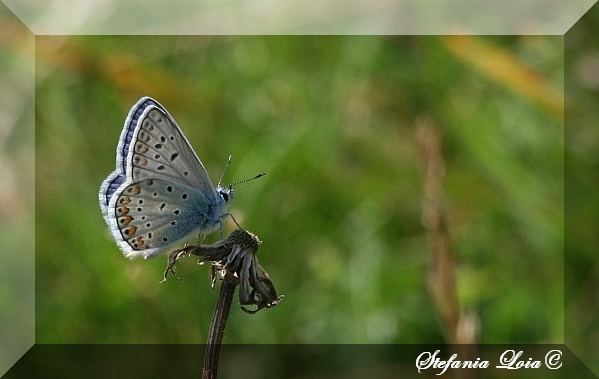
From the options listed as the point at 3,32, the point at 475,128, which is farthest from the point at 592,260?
the point at 3,32

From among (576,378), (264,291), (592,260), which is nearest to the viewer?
(264,291)

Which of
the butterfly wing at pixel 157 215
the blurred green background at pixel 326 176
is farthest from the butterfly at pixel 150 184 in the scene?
the blurred green background at pixel 326 176

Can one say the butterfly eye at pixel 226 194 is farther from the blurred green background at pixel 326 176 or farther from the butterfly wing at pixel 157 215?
the blurred green background at pixel 326 176

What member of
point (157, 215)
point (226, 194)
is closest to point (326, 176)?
point (226, 194)

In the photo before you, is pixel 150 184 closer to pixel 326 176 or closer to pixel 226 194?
pixel 226 194

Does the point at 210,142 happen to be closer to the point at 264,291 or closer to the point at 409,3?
the point at 409,3

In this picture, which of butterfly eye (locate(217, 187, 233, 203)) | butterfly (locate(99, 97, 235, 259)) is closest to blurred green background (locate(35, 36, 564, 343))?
butterfly eye (locate(217, 187, 233, 203))

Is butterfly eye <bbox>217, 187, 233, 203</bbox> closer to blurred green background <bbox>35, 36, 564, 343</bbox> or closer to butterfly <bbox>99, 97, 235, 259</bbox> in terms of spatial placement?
butterfly <bbox>99, 97, 235, 259</bbox>
